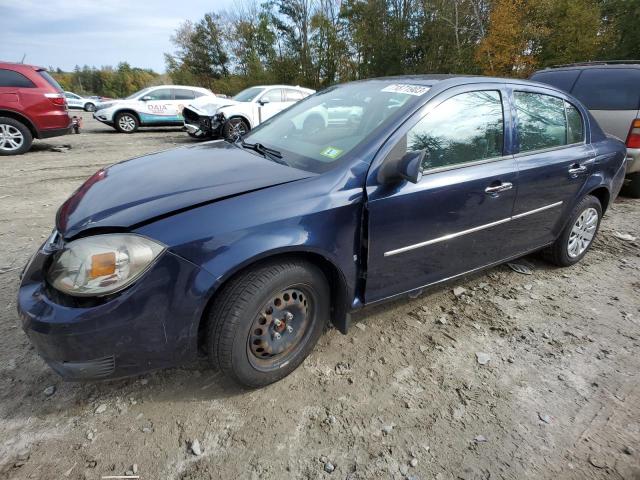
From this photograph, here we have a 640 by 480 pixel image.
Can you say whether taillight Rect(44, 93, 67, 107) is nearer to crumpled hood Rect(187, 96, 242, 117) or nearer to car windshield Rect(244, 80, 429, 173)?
crumpled hood Rect(187, 96, 242, 117)

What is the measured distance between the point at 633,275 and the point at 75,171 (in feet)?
26.2

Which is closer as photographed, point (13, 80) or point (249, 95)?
point (13, 80)

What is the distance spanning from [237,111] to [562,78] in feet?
22.5

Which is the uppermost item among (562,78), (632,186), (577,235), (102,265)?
(562,78)

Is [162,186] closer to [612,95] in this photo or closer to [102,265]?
[102,265]

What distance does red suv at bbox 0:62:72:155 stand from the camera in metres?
7.30

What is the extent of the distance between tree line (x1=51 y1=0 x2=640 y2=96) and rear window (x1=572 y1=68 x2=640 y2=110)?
17105 mm

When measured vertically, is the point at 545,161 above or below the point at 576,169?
above

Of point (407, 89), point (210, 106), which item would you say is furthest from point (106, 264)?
point (210, 106)

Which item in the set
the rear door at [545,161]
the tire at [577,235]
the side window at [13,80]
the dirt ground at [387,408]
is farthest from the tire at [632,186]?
the side window at [13,80]

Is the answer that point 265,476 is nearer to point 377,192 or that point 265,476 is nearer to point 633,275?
point 377,192

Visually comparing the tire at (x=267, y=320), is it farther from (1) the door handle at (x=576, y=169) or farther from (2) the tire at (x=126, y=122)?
(2) the tire at (x=126, y=122)

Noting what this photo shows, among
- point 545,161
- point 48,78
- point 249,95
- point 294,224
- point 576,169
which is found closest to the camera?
point 294,224

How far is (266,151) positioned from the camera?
239cm
